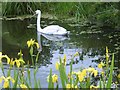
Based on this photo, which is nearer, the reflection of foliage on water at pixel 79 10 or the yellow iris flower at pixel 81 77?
the yellow iris flower at pixel 81 77

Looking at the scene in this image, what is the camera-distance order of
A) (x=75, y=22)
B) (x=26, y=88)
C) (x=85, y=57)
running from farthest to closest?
(x=75, y=22), (x=85, y=57), (x=26, y=88)

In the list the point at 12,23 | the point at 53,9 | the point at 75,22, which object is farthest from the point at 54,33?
the point at 53,9

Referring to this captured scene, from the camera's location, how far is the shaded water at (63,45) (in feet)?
17.5

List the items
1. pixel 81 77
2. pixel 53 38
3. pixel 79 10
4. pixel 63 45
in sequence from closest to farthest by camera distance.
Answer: pixel 81 77 < pixel 63 45 < pixel 53 38 < pixel 79 10

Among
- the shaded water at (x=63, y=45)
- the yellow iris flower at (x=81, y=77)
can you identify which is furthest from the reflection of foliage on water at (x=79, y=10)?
the yellow iris flower at (x=81, y=77)

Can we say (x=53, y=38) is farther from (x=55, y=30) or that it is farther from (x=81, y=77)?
(x=81, y=77)

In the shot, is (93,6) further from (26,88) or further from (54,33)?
(26,88)

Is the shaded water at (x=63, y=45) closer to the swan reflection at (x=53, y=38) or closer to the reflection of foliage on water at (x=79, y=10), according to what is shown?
the swan reflection at (x=53, y=38)

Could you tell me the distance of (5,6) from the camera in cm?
947

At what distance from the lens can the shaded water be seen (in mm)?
5344

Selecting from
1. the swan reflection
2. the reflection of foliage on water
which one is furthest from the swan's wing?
the reflection of foliage on water

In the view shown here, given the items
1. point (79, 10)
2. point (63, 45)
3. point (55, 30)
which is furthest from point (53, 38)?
point (79, 10)

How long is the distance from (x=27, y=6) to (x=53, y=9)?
70 centimetres

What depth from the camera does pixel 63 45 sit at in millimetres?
6609
